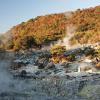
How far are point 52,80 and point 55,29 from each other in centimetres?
3146

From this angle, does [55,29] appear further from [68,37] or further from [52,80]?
[52,80]

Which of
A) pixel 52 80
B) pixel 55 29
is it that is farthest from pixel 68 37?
pixel 52 80

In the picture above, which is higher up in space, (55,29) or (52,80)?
(55,29)

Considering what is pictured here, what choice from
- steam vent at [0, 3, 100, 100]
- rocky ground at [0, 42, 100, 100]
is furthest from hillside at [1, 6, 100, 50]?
rocky ground at [0, 42, 100, 100]

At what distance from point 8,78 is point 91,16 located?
32498 millimetres

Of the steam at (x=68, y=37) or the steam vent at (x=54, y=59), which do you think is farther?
the steam at (x=68, y=37)

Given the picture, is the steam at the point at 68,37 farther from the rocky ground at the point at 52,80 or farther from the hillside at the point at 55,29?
the rocky ground at the point at 52,80

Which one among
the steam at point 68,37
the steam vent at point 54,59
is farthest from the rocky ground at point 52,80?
the steam at point 68,37

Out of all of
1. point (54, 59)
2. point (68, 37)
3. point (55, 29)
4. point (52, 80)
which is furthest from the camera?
point (55, 29)

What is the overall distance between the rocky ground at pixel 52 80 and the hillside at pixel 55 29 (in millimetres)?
8984

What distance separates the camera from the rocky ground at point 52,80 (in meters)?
20.2

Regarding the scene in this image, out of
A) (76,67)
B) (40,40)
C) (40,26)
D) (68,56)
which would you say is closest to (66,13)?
(40,26)

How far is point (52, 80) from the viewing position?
24.4 metres

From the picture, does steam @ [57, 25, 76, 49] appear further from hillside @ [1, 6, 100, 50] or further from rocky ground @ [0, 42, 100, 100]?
rocky ground @ [0, 42, 100, 100]
